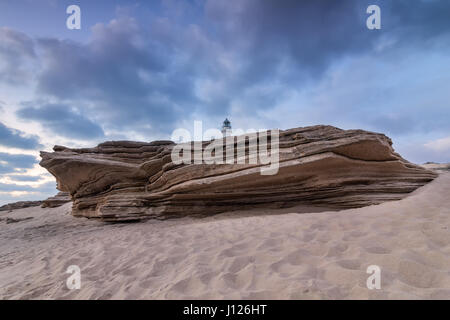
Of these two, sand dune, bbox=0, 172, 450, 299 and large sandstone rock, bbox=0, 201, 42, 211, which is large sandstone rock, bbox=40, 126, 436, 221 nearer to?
sand dune, bbox=0, 172, 450, 299

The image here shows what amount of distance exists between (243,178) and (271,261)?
15.3 feet

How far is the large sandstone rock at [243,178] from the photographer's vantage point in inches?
290

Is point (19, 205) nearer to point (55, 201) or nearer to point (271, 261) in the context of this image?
point (55, 201)

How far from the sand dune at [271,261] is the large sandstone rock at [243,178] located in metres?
1.81

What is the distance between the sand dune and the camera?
2.58 m

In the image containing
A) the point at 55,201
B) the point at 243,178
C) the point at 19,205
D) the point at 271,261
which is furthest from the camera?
the point at 19,205

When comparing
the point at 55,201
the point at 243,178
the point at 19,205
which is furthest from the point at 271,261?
the point at 19,205

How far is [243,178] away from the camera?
794 centimetres

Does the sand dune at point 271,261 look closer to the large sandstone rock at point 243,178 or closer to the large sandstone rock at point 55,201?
the large sandstone rock at point 243,178

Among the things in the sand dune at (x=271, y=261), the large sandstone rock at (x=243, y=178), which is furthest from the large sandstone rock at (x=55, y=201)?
A: the sand dune at (x=271, y=261)
